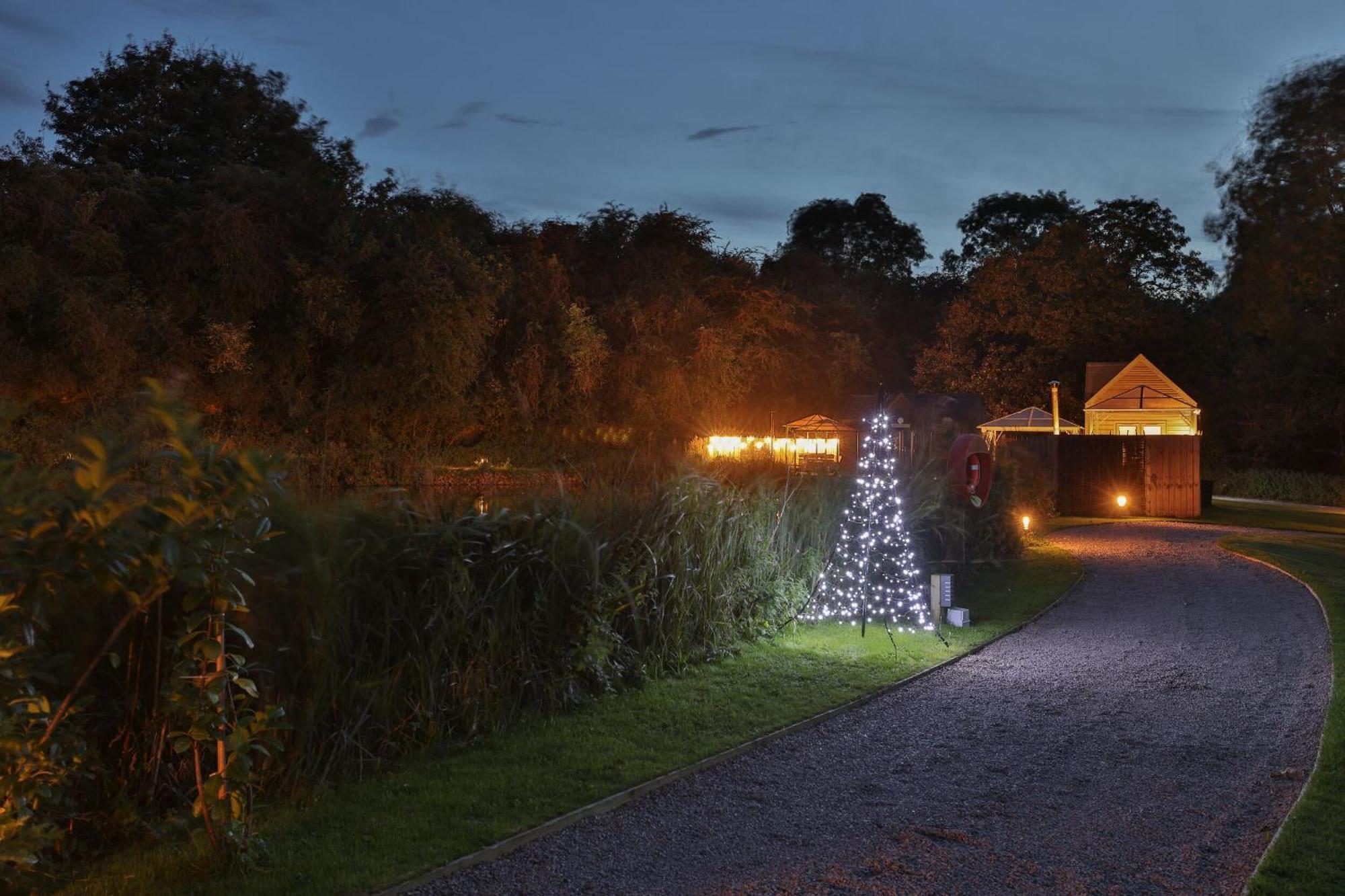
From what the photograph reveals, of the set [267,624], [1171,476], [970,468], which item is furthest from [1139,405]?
[267,624]

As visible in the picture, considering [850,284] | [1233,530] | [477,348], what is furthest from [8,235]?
[850,284]

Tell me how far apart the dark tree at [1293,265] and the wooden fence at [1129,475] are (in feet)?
44.7

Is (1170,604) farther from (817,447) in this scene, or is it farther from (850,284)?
(850,284)

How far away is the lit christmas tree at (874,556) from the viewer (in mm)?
11109

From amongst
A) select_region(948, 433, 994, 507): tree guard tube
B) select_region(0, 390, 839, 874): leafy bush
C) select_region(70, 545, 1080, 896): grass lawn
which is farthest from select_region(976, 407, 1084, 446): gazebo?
select_region(0, 390, 839, 874): leafy bush

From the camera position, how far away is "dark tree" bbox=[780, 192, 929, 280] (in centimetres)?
6069

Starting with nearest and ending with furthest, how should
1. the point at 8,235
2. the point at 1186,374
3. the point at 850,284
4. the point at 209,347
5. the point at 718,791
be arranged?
the point at 718,791, the point at 8,235, the point at 209,347, the point at 1186,374, the point at 850,284

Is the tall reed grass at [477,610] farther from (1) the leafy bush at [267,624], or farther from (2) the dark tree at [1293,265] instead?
(2) the dark tree at [1293,265]

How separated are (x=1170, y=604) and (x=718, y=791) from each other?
807cm

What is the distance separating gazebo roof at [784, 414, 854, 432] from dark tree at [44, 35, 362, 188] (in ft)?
47.7

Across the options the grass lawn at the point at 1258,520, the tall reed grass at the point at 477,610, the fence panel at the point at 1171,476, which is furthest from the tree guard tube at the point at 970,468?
the fence panel at the point at 1171,476

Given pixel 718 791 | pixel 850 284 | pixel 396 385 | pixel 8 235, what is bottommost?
pixel 718 791

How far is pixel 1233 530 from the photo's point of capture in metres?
20.5

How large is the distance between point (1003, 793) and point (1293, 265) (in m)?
33.9
